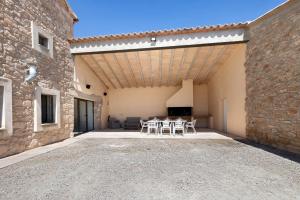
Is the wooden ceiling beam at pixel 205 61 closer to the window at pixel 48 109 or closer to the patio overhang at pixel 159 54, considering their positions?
the patio overhang at pixel 159 54

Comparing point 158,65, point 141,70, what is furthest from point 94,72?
point 158,65

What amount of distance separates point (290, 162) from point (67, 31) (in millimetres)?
8544

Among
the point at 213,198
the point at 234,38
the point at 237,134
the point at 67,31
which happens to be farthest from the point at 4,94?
the point at 237,134

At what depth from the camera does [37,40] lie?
5.57 meters

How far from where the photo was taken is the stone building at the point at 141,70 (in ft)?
15.4

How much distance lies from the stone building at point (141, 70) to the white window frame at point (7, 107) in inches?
1.0

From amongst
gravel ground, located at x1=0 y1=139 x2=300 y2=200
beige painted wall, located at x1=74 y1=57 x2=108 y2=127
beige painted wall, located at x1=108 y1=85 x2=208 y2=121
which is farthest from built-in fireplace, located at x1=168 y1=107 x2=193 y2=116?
gravel ground, located at x1=0 y1=139 x2=300 y2=200

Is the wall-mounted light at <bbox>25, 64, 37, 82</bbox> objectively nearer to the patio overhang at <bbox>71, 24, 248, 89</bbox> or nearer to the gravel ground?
the gravel ground

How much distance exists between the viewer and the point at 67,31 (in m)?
7.41

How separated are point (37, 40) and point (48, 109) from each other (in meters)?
2.34

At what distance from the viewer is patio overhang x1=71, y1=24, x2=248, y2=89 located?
6.67 m

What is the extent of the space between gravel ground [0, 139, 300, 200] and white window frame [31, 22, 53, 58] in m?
3.33

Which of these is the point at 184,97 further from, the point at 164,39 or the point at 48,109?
the point at 48,109

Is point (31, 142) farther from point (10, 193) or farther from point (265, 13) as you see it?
point (265, 13)
